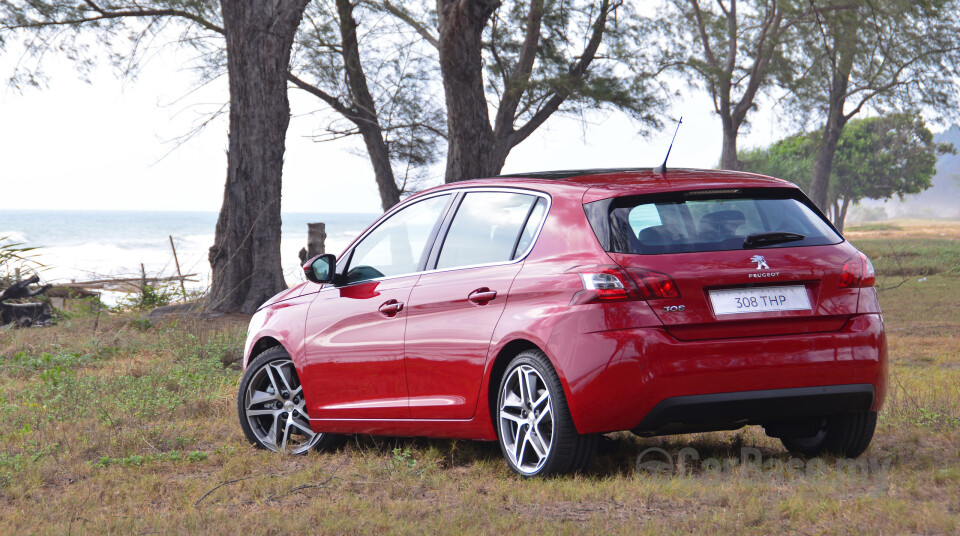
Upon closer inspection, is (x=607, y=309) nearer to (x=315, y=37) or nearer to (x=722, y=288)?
(x=722, y=288)

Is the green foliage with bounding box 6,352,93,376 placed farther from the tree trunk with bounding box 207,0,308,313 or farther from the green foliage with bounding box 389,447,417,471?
the green foliage with bounding box 389,447,417,471

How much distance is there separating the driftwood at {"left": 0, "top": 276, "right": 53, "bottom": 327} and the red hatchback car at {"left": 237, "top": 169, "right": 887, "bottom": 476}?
1218 cm

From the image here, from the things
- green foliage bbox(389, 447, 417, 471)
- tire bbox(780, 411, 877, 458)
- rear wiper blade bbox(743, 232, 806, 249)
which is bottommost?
green foliage bbox(389, 447, 417, 471)

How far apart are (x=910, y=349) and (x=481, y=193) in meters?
7.45

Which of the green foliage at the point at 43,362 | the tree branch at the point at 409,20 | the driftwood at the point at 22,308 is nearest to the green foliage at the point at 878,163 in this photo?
the tree branch at the point at 409,20

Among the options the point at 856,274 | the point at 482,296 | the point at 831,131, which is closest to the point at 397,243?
the point at 482,296

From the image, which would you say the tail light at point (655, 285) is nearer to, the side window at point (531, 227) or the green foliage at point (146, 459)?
the side window at point (531, 227)

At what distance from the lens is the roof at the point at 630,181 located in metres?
4.81

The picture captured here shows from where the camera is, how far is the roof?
15.8ft

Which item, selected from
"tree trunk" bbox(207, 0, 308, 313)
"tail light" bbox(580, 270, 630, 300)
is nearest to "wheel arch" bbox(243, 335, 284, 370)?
"tail light" bbox(580, 270, 630, 300)

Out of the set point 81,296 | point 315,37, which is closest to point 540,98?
point 315,37

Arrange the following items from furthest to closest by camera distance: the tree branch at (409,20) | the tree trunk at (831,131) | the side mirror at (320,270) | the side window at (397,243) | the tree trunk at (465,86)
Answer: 1. the tree trunk at (831,131)
2. the tree branch at (409,20)
3. the tree trunk at (465,86)
4. the side mirror at (320,270)
5. the side window at (397,243)

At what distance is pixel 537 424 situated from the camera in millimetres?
4820

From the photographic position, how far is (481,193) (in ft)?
18.1
